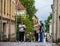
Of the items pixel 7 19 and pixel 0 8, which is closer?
pixel 0 8

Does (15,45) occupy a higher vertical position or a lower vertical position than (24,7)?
lower

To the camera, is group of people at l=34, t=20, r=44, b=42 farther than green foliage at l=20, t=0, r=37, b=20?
No

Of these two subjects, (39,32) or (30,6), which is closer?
(39,32)

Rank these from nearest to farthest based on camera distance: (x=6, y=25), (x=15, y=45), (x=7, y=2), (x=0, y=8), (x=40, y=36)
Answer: (x=15, y=45)
(x=40, y=36)
(x=0, y=8)
(x=6, y=25)
(x=7, y=2)

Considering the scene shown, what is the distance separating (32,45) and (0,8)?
15890 mm

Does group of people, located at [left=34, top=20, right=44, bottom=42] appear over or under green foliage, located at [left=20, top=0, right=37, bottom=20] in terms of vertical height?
under

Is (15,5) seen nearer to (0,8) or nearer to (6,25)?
(6,25)

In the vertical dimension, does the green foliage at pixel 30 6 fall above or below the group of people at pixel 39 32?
above

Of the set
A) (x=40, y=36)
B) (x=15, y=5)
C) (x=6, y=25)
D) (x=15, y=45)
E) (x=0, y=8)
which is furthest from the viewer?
(x=15, y=5)

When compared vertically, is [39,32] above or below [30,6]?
below

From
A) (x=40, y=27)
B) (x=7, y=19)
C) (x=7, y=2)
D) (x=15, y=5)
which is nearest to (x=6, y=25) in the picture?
(x=7, y=19)

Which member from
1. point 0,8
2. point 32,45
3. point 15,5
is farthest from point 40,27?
point 15,5

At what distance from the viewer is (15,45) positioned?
17.5 meters

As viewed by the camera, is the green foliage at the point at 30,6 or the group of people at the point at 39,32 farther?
the green foliage at the point at 30,6
